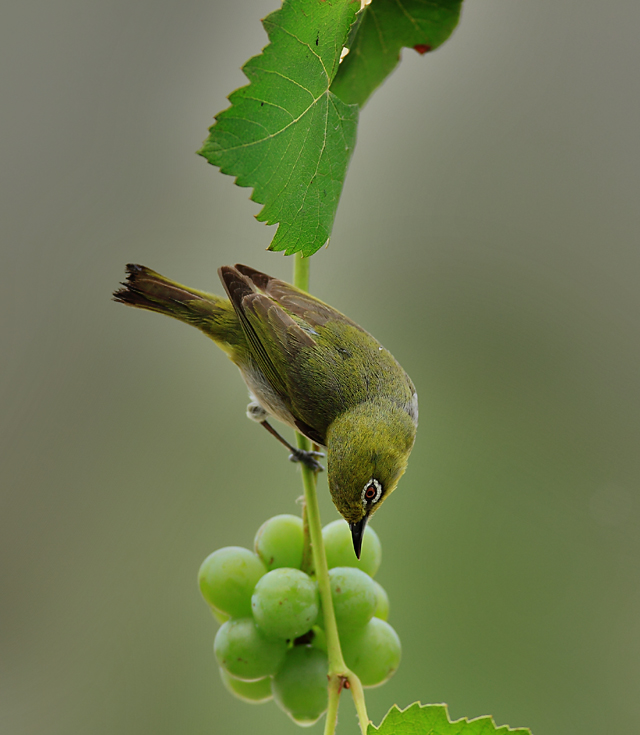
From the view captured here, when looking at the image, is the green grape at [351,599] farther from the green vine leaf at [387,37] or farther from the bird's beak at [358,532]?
the green vine leaf at [387,37]

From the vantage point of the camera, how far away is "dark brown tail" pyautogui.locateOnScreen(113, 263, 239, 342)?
0.89 metres

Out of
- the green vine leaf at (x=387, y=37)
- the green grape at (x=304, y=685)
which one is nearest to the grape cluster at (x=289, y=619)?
the green grape at (x=304, y=685)

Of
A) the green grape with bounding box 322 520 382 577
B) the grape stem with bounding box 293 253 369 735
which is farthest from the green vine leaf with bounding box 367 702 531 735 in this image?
the green grape with bounding box 322 520 382 577

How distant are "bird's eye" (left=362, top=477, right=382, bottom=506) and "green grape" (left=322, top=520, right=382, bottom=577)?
0.11 feet

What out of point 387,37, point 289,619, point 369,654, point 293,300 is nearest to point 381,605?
point 369,654

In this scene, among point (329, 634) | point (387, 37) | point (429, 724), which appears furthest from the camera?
point (387, 37)

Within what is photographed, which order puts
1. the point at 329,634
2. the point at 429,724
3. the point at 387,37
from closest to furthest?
the point at 429,724 < the point at 329,634 < the point at 387,37

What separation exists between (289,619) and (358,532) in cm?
14

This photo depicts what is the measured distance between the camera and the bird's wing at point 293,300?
0.91m

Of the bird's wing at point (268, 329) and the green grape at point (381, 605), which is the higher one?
the bird's wing at point (268, 329)

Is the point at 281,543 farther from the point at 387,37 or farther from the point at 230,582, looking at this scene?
the point at 387,37

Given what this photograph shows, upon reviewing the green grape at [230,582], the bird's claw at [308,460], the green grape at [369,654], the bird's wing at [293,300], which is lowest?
the green grape at [369,654]

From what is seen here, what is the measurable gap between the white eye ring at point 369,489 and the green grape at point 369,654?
0.15 metres

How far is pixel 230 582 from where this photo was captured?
735 millimetres
